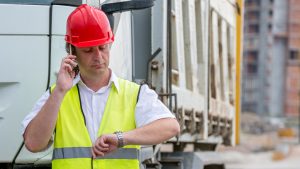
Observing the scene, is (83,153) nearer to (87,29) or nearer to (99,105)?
(99,105)

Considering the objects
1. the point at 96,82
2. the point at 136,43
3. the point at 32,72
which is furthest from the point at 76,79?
the point at 136,43

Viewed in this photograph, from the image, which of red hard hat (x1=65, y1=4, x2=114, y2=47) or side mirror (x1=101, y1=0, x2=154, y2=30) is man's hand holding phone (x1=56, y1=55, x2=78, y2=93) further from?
side mirror (x1=101, y1=0, x2=154, y2=30)

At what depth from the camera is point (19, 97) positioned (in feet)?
16.3

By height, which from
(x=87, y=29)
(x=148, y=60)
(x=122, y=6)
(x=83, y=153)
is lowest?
(x=83, y=153)

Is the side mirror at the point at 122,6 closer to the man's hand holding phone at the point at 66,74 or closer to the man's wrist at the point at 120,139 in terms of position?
the man's hand holding phone at the point at 66,74

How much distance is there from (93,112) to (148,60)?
186cm

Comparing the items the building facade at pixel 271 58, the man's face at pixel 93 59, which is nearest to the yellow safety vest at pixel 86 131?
the man's face at pixel 93 59

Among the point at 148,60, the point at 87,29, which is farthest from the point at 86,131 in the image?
the point at 148,60

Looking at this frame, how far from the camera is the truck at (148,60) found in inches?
195

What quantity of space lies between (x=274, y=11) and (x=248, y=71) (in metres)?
6.19

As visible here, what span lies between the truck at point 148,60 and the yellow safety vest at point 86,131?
0.91 m

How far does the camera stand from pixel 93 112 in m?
4.07

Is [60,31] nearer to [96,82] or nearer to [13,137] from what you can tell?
[13,137]

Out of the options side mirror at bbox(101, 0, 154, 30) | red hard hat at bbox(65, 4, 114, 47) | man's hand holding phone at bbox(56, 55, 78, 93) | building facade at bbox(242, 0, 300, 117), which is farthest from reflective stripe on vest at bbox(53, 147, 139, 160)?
building facade at bbox(242, 0, 300, 117)
